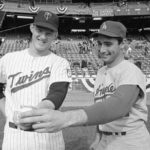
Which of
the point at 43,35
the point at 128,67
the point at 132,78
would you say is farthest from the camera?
the point at 43,35

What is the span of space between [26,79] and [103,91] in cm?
64

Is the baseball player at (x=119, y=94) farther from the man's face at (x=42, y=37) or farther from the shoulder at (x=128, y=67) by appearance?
the man's face at (x=42, y=37)

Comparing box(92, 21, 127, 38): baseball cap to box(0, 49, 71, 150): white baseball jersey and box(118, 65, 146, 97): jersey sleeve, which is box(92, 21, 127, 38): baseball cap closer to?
box(118, 65, 146, 97): jersey sleeve

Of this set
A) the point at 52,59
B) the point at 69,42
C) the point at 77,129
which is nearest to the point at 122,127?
the point at 52,59

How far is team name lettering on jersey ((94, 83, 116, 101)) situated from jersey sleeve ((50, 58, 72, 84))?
0.25 metres

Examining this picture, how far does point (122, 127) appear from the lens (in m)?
2.01

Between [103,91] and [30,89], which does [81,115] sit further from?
[30,89]

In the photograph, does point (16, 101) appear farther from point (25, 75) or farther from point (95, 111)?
point (95, 111)

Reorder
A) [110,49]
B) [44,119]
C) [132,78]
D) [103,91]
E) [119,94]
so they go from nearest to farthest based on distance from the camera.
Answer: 1. [44,119]
2. [119,94]
3. [132,78]
4. [110,49]
5. [103,91]

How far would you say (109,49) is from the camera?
6.32 feet

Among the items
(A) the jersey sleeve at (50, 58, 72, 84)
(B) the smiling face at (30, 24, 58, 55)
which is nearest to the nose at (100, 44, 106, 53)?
(A) the jersey sleeve at (50, 58, 72, 84)

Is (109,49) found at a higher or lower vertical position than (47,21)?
lower

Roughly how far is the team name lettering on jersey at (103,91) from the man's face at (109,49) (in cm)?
19

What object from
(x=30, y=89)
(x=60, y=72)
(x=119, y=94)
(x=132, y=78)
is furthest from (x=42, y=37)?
(x=119, y=94)
